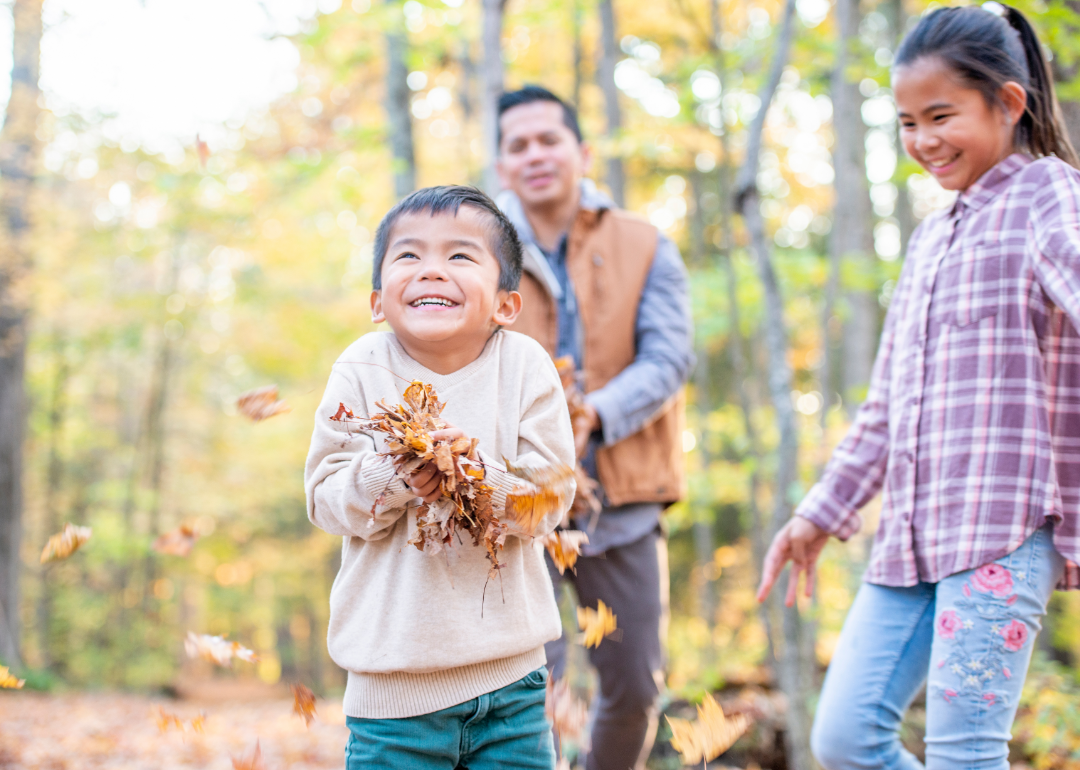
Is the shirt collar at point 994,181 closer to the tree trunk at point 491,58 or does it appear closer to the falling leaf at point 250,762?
the falling leaf at point 250,762

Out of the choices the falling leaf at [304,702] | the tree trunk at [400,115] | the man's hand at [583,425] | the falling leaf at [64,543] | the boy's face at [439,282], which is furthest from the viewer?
the tree trunk at [400,115]

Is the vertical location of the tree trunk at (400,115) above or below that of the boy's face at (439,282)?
above

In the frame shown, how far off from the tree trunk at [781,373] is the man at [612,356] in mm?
1526

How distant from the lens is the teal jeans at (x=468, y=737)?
5.51 ft

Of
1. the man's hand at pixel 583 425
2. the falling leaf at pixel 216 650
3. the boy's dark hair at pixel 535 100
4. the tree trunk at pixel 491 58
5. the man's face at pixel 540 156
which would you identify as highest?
the tree trunk at pixel 491 58

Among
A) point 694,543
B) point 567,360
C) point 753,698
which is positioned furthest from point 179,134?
point 567,360

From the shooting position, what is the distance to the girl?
191cm

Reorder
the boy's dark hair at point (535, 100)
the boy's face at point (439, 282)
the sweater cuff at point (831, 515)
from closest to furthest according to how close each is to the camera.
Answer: the boy's face at point (439, 282) < the sweater cuff at point (831, 515) < the boy's dark hair at point (535, 100)

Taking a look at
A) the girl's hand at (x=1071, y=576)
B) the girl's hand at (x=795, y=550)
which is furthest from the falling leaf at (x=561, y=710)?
the girl's hand at (x=1071, y=576)

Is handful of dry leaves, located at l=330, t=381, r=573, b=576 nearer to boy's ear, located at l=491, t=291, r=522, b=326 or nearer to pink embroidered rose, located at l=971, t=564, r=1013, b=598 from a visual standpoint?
boy's ear, located at l=491, t=291, r=522, b=326

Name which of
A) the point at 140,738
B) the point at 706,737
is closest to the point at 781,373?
the point at 706,737

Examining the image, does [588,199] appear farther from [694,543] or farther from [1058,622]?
[694,543]

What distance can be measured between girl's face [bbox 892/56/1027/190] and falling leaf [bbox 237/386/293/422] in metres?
1.73

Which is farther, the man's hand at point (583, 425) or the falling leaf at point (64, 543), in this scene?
the man's hand at point (583, 425)
